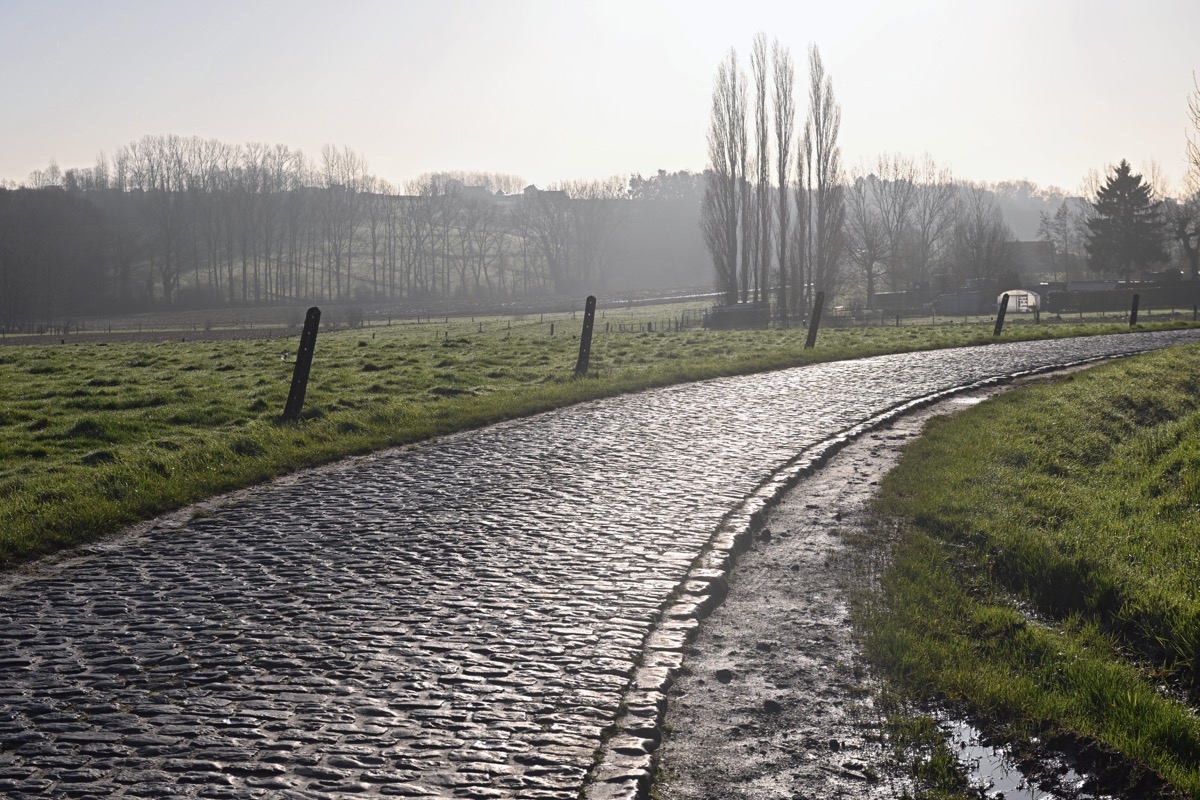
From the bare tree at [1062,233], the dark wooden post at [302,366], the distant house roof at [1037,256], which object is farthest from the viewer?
the distant house roof at [1037,256]

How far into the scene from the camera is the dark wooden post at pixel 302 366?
41.9 feet

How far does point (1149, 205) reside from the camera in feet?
291

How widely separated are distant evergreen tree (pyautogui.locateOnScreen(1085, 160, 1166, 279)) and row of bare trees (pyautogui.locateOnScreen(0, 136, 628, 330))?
225 ft

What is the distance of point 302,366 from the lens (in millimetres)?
13008

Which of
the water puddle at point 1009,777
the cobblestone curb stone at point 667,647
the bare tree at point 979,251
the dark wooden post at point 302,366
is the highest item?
the bare tree at point 979,251

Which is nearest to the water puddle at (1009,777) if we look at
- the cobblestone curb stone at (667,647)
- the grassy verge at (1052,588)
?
the grassy verge at (1052,588)

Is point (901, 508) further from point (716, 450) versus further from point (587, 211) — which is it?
point (587, 211)

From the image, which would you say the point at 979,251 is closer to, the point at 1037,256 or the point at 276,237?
the point at 1037,256

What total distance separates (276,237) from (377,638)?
14790 cm

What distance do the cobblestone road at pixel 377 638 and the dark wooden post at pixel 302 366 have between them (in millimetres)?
3324

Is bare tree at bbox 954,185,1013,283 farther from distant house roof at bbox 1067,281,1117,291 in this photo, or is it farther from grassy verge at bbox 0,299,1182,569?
grassy verge at bbox 0,299,1182,569

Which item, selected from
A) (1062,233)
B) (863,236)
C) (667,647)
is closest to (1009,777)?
(667,647)

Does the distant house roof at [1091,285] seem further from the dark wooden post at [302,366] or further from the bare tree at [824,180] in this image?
the dark wooden post at [302,366]

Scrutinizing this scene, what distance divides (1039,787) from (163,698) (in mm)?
3512
